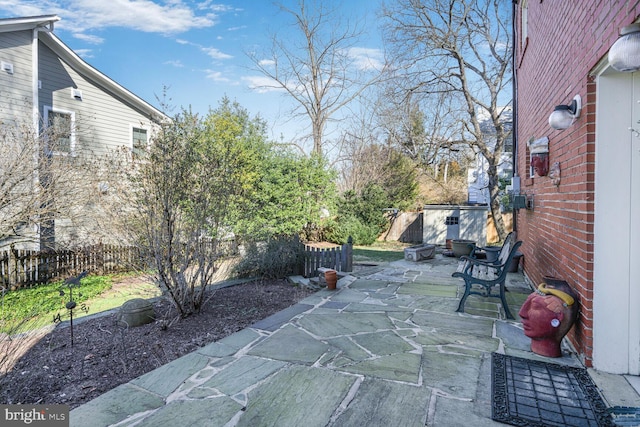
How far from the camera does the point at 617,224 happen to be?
8.91 ft

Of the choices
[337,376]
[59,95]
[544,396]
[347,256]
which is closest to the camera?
[544,396]

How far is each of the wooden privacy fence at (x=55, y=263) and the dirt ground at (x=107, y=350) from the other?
2.74 metres

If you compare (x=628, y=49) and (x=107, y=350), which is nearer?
(x=628, y=49)

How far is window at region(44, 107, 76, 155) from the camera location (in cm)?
843

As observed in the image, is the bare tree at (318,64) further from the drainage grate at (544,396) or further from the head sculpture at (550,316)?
the drainage grate at (544,396)

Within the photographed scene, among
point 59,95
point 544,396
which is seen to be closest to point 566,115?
point 544,396

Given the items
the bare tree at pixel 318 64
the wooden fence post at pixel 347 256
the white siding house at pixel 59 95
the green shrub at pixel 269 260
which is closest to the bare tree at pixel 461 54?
the bare tree at pixel 318 64

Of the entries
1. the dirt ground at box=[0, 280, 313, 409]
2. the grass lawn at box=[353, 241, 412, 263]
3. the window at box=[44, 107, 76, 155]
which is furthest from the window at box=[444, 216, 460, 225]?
the window at box=[44, 107, 76, 155]

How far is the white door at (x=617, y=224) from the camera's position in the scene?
2.67m

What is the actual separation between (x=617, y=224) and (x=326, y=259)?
5.28m

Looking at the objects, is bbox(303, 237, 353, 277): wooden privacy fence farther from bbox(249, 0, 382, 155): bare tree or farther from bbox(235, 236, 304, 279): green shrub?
bbox(249, 0, 382, 155): bare tree

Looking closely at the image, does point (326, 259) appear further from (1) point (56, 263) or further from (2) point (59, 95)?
(2) point (59, 95)

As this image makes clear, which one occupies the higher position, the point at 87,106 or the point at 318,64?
the point at 318,64

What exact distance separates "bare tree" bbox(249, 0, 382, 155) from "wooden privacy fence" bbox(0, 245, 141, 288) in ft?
31.1
